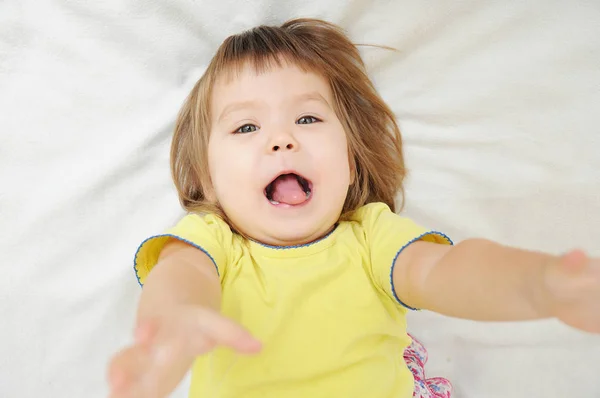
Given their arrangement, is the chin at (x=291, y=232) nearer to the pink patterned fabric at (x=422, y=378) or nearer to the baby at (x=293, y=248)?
the baby at (x=293, y=248)

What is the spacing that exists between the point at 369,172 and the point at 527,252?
490 mm

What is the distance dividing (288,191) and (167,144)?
1.20 ft

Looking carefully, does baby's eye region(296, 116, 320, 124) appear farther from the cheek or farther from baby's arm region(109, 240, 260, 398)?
baby's arm region(109, 240, 260, 398)

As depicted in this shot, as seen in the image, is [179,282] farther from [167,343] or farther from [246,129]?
[246,129]

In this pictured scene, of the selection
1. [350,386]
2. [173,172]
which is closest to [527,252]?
[350,386]

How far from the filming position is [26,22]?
4.03 feet

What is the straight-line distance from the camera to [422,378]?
123cm

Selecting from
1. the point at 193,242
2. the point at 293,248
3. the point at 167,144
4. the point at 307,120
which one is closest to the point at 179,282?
the point at 193,242

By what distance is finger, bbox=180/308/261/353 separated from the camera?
1.97 ft

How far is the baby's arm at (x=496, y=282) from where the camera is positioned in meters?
0.64

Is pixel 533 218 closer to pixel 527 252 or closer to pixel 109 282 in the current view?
pixel 527 252

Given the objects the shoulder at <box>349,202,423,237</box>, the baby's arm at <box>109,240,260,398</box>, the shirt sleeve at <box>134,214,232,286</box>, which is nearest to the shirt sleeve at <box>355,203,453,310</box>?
the shoulder at <box>349,202,423,237</box>

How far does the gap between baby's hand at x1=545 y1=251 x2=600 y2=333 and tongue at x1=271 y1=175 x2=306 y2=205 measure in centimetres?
44

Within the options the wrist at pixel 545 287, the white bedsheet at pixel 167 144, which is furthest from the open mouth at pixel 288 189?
the wrist at pixel 545 287
